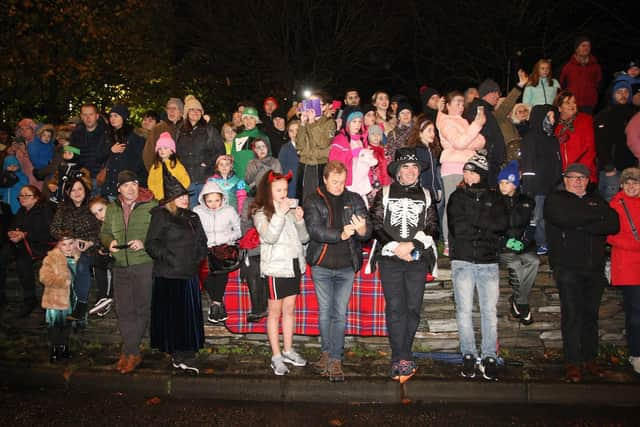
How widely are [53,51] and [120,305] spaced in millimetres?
13026

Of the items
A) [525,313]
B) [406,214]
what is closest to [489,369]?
[525,313]

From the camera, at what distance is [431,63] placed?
23797mm

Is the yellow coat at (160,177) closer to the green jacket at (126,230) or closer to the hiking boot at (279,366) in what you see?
the green jacket at (126,230)

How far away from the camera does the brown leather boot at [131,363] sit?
653cm

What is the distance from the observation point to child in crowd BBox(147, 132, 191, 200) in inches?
302

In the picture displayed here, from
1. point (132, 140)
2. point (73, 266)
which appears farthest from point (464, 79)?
point (73, 266)

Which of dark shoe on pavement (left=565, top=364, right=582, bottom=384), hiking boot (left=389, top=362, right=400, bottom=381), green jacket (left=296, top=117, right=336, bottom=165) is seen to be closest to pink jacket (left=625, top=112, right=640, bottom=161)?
dark shoe on pavement (left=565, top=364, right=582, bottom=384)

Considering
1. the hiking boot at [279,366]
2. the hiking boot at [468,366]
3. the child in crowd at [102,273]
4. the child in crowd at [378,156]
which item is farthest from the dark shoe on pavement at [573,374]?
the child in crowd at [102,273]

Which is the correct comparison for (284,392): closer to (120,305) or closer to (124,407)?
(124,407)

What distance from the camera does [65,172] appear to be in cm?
834

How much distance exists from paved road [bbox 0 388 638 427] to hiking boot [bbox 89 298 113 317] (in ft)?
4.41

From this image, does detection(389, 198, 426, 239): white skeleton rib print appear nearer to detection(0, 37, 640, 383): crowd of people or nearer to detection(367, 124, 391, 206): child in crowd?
detection(0, 37, 640, 383): crowd of people

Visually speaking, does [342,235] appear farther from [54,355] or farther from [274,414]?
[54,355]

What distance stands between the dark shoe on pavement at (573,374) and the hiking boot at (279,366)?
321cm
